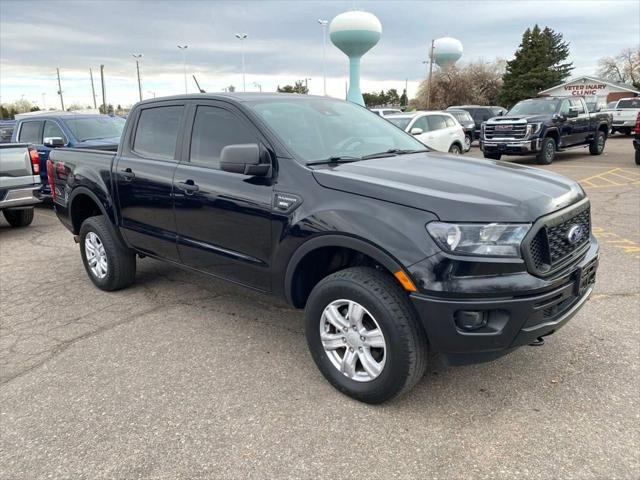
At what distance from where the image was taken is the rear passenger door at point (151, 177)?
411 cm

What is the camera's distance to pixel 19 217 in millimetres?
8484

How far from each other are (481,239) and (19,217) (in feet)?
27.4

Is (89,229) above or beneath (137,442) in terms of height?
above

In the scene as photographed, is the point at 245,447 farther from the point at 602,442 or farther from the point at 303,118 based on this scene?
the point at 303,118

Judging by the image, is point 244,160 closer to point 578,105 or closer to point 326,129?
point 326,129

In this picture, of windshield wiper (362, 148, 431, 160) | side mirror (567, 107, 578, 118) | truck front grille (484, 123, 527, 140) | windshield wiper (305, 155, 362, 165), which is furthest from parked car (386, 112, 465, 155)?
windshield wiper (305, 155, 362, 165)

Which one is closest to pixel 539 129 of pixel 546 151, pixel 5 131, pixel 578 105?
pixel 546 151

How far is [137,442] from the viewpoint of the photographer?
8.93 feet

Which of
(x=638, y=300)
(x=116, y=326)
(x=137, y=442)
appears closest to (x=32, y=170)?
(x=116, y=326)

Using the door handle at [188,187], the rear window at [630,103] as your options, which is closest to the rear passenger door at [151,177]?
the door handle at [188,187]

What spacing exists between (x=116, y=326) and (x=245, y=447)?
2.09 metres

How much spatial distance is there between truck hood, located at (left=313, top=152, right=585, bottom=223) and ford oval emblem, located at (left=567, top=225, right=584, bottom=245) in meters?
0.15

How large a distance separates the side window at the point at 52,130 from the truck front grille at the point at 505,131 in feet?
36.7

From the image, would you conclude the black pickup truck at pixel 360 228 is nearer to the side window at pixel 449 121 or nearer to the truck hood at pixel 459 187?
the truck hood at pixel 459 187
